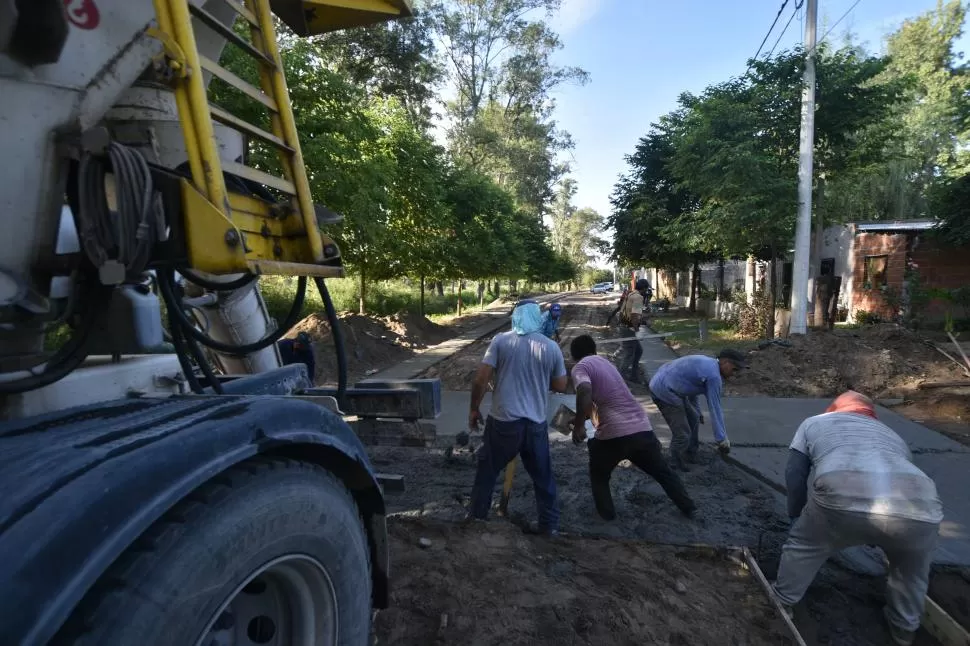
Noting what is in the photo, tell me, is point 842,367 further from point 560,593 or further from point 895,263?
point 895,263

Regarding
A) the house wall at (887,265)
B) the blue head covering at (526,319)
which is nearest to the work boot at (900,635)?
the blue head covering at (526,319)

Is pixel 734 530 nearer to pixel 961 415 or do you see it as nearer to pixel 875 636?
pixel 875 636

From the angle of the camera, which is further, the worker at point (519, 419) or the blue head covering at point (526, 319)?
the blue head covering at point (526, 319)

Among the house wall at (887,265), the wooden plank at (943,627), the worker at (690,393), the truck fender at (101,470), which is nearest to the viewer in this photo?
the truck fender at (101,470)

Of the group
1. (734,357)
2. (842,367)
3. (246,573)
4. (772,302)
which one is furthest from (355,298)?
(246,573)

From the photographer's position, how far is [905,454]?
3264 mm

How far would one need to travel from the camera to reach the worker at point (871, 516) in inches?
119

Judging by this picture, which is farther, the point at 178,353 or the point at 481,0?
the point at 481,0

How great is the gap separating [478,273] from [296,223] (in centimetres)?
2152

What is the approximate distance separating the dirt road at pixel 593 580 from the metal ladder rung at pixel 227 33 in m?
2.52

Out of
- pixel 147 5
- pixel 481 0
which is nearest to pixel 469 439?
pixel 147 5

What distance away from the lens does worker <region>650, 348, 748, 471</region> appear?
17.3 feet

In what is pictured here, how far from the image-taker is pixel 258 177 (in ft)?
5.90

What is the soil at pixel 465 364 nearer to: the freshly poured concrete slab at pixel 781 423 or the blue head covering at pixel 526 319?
the freshly poured concrete slab at pixel 781 423
